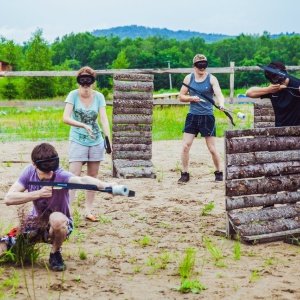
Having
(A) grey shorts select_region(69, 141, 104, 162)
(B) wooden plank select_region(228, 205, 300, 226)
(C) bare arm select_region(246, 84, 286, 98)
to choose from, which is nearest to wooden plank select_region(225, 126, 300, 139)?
(C) bare arm select_region(246, 84, 286, 98)

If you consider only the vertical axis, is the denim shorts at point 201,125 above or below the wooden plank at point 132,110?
below

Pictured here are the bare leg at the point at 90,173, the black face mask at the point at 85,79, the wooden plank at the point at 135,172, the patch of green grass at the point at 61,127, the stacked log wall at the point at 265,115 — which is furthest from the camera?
the patch of green grass at the point at 61,127

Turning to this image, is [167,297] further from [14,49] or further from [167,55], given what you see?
[167,55]

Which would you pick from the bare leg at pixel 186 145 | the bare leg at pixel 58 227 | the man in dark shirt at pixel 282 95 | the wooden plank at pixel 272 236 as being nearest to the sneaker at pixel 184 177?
the bare leg at pixel 186 145

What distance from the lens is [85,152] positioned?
7012 mm

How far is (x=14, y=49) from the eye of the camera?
75.1 m

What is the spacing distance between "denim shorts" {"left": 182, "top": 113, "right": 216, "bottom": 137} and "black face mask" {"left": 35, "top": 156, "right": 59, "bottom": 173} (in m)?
4.56

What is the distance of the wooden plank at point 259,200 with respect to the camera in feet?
20.8

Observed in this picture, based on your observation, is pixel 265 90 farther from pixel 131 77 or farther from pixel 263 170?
pixel 131 77

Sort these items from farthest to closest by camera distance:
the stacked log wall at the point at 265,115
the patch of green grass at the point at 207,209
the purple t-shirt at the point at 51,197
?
the stacked log wall at the point at 265,115 → the patch of green grass at the point at 207,209 → the purple t-shirt at the point at 51,197

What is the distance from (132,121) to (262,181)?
14.3 ft

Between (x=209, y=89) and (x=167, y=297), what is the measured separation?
4.87m

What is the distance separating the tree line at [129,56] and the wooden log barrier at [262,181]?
5075 cm

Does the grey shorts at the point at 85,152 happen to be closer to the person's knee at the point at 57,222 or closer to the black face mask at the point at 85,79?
the black face mask at the point at 85,79
